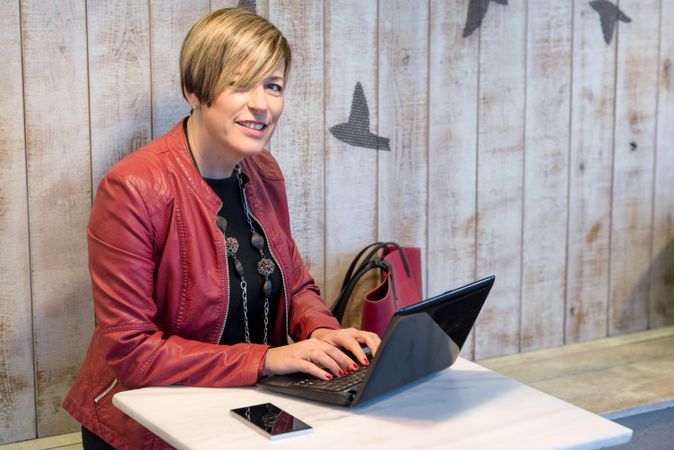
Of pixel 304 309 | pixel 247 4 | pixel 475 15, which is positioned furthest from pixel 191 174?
pixel 475 15

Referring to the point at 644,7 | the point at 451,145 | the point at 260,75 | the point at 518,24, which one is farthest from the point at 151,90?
the point at 644,7

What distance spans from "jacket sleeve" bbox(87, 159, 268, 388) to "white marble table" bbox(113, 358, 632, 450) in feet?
0.13

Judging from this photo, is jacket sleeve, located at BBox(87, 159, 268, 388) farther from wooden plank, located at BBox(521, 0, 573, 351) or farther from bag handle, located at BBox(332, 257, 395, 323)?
wooden plank, located at BBox(521, 0, 573, 351)

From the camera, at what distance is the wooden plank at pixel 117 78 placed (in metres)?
2.16

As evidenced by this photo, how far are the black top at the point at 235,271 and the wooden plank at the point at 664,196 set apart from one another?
1.62 m

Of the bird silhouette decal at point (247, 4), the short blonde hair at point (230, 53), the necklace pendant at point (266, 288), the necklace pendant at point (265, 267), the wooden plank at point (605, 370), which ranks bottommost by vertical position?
the wooden plank at point (605, 370)

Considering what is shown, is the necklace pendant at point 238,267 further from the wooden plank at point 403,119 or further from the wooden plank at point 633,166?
the wooden plank at point 633,166

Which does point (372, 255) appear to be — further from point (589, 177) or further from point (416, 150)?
point (589, 177)

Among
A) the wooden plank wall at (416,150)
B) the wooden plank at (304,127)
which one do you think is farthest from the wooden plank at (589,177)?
the wooden plank at (304,127)

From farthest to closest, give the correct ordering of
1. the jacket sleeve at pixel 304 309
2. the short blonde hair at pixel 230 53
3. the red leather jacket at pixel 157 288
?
the jacket sleeve at pixel 304 309 < the short blonde hair at pixel 230 53 < the red leather jacket at pixel 157 288

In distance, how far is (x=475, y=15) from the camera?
2.66m

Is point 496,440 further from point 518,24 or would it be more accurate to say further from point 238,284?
point 518,24

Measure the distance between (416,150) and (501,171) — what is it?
306 mm

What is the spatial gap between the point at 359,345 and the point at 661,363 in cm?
143
